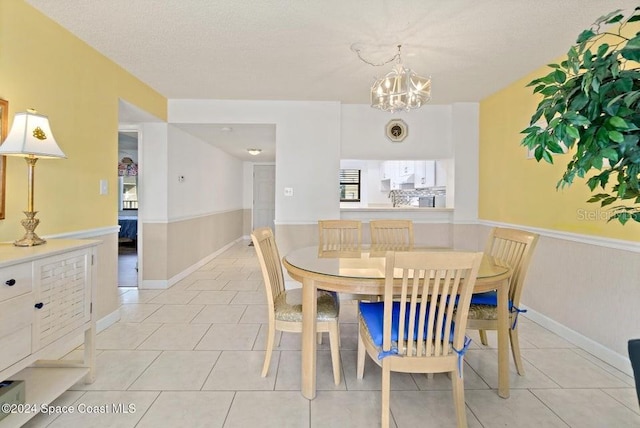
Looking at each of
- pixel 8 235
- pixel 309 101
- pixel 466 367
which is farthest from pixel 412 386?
pixel 309 101

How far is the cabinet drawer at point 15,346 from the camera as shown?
55.1 inches

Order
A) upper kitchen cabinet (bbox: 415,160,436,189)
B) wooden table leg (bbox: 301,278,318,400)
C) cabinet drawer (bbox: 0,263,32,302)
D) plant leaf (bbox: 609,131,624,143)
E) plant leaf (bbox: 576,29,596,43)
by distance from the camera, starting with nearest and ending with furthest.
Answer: plant leaf (bbox: 609,131,624,143) < plant leaf (bbox: 576,29,596,43) < cabinet drawer (bbox: 0,263,32,302) < wooden table leg (bbox: 301,278,318,400) < upper kitchen cabinet (bbox: 415,160,436,189)

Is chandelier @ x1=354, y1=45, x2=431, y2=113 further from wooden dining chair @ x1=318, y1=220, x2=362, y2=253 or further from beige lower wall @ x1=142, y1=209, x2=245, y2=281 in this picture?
beige lower wall @ x1=142, y1=209, x2=245, y2=281

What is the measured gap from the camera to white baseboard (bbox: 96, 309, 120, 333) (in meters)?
2.78

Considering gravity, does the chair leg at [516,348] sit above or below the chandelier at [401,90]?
below

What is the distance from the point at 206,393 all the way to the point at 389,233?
6.55 ft

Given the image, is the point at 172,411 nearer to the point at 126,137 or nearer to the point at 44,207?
the point at 44,207

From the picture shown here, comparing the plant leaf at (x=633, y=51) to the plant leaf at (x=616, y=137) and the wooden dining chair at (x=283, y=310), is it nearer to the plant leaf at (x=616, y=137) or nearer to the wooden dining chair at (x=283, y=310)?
the plant leaf at (x=616, y=137)

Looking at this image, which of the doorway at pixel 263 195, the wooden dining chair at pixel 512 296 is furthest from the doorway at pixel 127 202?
the wooden dining chair at pixel 512 296

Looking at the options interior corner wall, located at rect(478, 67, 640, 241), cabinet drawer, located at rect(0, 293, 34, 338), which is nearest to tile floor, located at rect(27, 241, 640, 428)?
cabinet drawer, located at rect(0, 293, 34, 338)

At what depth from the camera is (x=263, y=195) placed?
328 inches

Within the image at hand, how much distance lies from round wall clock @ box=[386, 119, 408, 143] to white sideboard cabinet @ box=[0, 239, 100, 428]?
3.49 m

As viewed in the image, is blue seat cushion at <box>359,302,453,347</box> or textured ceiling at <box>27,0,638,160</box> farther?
textured ceiling at <box>27,0,638,160</box>

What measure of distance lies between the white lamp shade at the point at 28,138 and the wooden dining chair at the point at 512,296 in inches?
104
